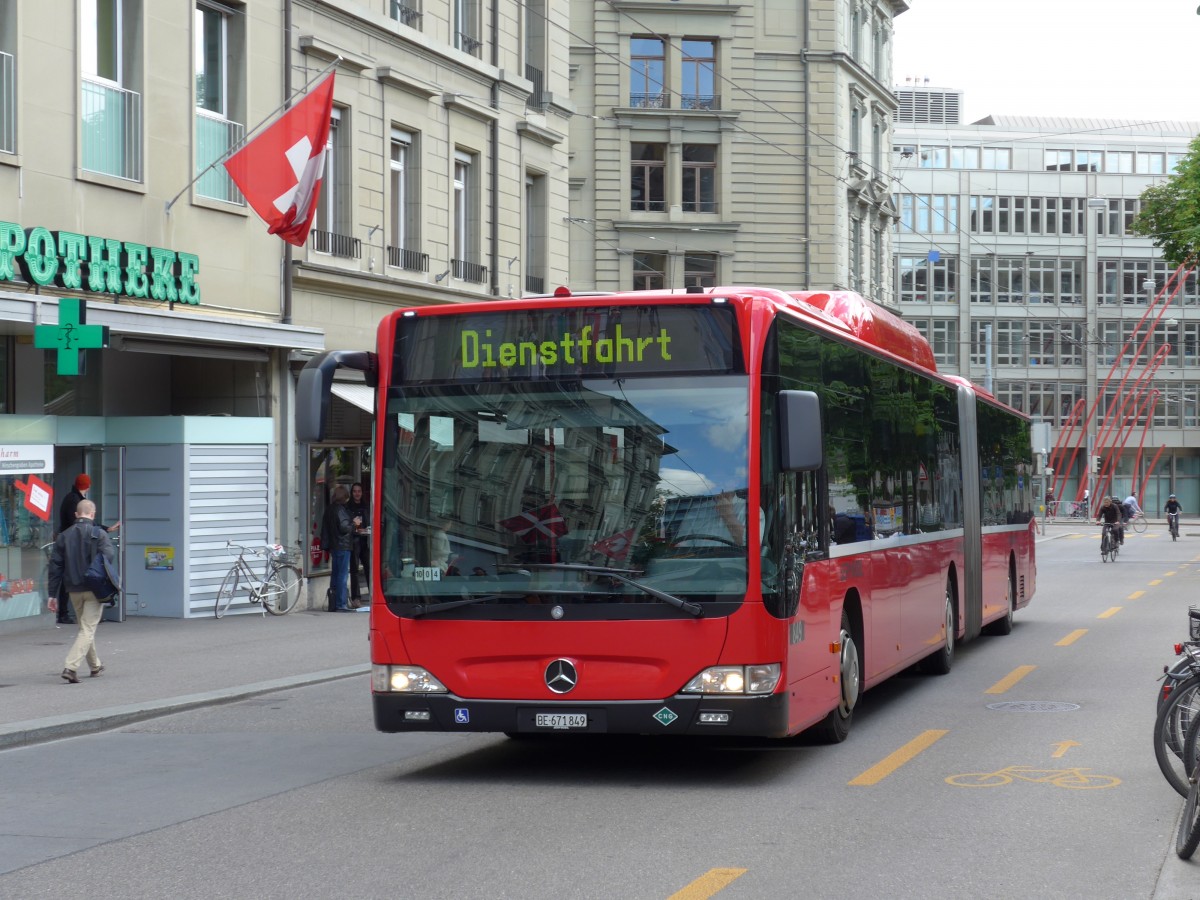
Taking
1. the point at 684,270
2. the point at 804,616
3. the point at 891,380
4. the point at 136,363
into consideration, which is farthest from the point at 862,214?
the point at 804,616

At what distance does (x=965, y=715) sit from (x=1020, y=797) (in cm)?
355

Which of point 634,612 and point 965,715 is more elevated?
point 634,612

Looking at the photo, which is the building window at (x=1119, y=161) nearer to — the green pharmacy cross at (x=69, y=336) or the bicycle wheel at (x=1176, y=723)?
the green pharmacy cross at (x=69, y=336)

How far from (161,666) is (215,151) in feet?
27.5

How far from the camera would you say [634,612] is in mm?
9383

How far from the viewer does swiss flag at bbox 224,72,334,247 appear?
2081 cm

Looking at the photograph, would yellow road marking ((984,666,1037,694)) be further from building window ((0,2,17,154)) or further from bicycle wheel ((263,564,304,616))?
building window ((0,2,17,154))

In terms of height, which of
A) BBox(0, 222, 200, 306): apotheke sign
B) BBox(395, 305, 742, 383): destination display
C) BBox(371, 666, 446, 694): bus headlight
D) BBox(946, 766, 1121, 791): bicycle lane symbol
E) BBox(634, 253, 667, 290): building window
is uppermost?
BBox(634, 253, 667, 290): building window

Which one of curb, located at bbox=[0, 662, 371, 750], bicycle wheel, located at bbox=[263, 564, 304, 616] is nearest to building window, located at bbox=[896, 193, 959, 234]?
bicycle wheel, located at bbox=[263, 564, 304, 616]

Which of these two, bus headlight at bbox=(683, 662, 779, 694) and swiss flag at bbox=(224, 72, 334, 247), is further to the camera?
swiss flag at bbox=(224, 72, 334, 247)

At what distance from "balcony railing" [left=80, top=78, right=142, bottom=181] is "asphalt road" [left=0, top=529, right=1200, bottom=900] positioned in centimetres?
870

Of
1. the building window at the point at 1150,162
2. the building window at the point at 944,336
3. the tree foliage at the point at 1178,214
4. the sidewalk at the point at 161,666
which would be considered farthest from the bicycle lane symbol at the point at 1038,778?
the building window at the point at 1150,162

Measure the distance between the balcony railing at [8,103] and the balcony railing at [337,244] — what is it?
6.55 meters

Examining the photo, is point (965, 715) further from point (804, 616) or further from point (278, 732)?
point (278, 732)
